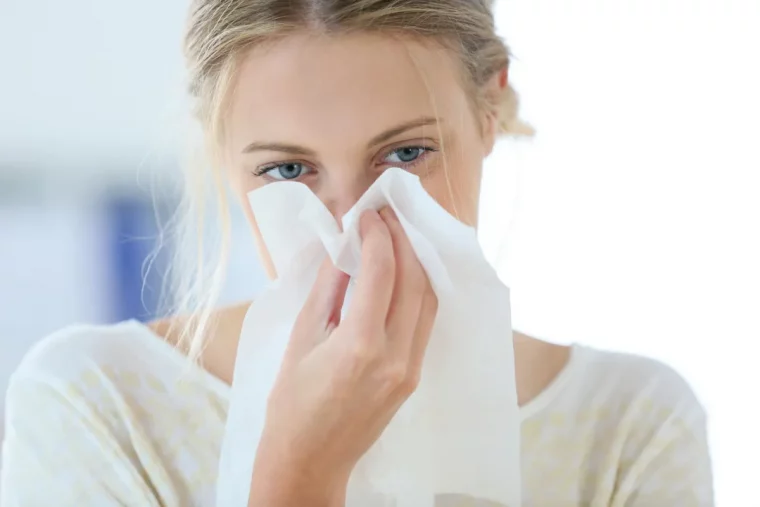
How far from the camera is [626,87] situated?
4.64 ft

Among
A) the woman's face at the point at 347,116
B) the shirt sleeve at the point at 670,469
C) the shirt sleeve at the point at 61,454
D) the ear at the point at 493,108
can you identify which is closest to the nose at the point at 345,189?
the woman's face at the point at 347,116

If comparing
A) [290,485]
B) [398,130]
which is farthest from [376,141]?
[290,485]

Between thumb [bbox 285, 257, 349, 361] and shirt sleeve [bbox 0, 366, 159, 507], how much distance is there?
260 millimetres

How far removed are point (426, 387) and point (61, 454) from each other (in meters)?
0.37

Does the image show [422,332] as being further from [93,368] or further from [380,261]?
[93,368]

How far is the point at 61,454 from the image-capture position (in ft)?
2.63

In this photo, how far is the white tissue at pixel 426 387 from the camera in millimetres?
722

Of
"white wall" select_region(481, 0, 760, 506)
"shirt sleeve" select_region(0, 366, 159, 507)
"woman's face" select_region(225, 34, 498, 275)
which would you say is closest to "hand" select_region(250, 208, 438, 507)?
"woman's face" select_region(225, 34, 498, 275)

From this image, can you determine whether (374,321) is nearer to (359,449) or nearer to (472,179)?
(359,449)

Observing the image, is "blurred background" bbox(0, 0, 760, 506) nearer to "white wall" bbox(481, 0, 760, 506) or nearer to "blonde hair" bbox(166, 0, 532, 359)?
"white wall" bbox(481, 0, 760, 506)

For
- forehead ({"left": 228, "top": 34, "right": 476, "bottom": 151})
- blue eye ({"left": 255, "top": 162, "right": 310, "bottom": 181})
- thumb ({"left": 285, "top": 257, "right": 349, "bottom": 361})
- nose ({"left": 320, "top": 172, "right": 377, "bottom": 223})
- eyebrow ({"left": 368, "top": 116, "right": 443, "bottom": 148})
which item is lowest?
thumb ({"left": 285, "top": 257, "right": 349, "bottom": 361})

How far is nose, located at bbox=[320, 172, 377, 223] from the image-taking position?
30.0 inches

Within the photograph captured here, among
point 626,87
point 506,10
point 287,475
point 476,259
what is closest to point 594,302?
point 626,87

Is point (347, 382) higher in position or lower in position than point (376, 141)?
lower
